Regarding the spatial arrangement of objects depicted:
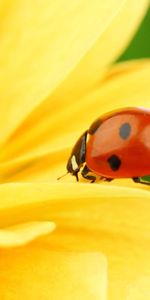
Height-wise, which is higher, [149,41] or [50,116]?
[149,41]

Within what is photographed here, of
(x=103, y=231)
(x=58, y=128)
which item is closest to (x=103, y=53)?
(x=58, y=128)

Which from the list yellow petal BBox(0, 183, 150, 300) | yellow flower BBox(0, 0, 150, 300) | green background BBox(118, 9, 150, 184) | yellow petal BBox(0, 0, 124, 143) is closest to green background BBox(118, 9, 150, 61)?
green background BBox(118, 9, 150, 184)

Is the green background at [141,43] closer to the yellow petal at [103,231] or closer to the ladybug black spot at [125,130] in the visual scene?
the ladybug black spot at [125,130]

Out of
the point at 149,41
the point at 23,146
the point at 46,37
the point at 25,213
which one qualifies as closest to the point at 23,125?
the point at 23,146

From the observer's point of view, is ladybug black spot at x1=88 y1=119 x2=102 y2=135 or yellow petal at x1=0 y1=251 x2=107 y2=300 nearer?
yellow petal at x1=0 y1=251 x2=107 y2=300

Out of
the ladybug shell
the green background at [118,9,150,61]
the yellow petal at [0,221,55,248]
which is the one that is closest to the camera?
the yellow petal at [0,221,55,248]

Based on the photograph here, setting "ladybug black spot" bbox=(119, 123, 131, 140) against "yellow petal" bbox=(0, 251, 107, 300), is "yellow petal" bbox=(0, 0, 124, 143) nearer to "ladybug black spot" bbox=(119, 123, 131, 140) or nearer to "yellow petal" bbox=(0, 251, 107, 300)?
"ladybug black spot" bbox=(119, 123, 131, 140)

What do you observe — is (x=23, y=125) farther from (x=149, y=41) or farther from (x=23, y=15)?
(x=149, y=41)

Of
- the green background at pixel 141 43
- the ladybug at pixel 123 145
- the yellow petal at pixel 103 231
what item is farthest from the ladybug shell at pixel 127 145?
the green background at pixel 141 43
